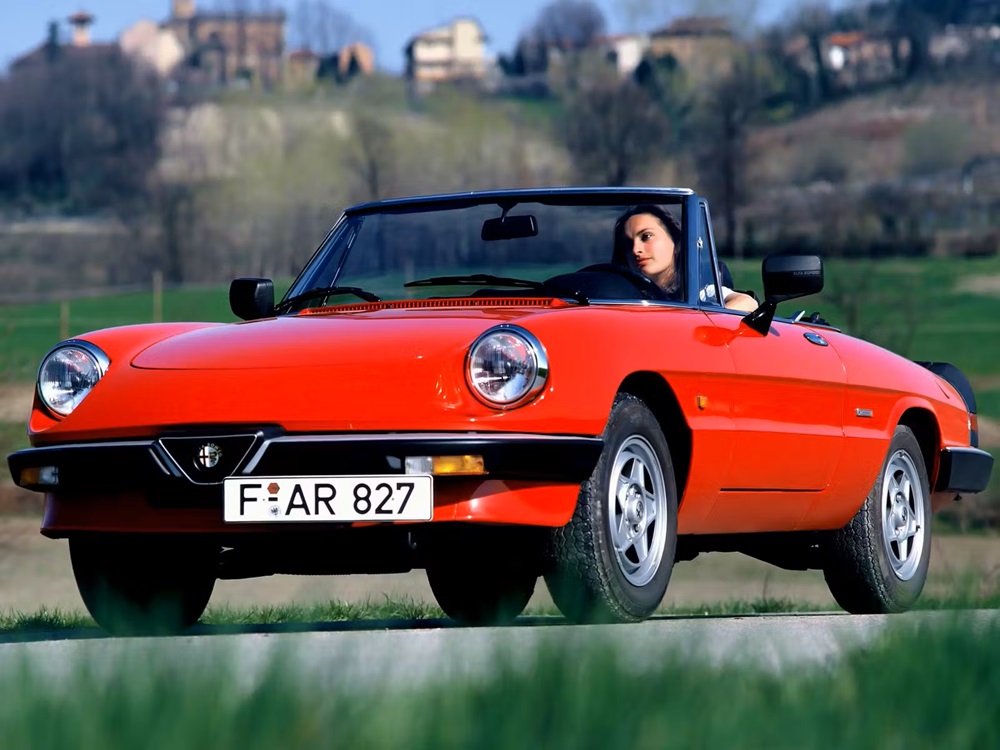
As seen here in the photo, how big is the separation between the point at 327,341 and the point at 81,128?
10167 cm

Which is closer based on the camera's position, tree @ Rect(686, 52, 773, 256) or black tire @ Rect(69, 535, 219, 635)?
black tire @ Rect(69, 535, 219, 635)

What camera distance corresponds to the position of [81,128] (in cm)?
10462

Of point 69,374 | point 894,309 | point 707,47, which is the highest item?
point 707,47

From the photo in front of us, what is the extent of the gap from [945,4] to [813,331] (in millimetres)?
145137

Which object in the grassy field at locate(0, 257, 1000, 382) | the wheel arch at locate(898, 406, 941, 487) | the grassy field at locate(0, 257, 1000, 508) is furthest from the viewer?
the grassy field at locate(0, 257, 1000, 382)

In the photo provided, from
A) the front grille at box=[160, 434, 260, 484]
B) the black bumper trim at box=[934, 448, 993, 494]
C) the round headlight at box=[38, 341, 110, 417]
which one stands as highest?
the round headlight at box=[38, 341, 110, 417]

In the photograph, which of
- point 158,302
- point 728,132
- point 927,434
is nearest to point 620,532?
point 927,434

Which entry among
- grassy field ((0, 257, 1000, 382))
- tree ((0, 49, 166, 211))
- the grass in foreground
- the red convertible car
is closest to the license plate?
the red convertible car

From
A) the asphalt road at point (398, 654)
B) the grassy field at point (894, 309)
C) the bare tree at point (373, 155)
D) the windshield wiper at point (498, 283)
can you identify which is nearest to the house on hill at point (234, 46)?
the bare tree at point (373, 155)

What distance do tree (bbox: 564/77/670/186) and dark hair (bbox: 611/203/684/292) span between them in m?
53.6

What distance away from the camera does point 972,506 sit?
37.5 m

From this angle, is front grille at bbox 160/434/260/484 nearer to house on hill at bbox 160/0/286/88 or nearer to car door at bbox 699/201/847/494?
car door at bbox 699/201/847/494

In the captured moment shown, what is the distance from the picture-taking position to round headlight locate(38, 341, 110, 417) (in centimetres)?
647

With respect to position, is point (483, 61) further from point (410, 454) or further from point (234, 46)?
point (410, 454)
